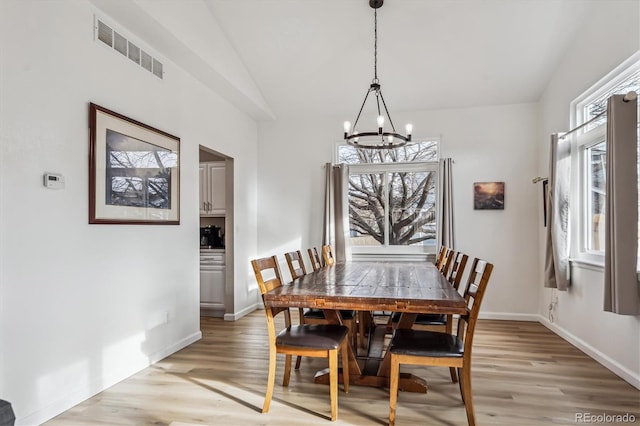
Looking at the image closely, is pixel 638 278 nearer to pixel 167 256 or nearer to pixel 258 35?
pixel 167 256

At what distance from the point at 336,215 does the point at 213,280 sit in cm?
182

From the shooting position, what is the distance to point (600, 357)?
341cm

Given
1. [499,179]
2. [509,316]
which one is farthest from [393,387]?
[499,179]

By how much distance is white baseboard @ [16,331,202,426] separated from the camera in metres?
2.37

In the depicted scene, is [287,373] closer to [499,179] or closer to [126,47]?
[126,47]

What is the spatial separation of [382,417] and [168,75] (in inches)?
132

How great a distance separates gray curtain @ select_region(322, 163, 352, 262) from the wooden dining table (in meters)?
1.74

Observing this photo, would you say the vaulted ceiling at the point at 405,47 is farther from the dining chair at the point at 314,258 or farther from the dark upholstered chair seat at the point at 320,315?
the dark upholstered chair seat at the point at 320,315

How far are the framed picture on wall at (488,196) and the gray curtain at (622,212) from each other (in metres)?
2.14

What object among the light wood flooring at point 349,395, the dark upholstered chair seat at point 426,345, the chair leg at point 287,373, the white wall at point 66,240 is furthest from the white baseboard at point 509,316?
the white wall at point 66,240

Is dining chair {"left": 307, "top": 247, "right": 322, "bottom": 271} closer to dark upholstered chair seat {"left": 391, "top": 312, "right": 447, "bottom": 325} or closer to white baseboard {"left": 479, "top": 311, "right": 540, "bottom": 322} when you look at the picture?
dark upholstered chair seat {"left": 391, "top": 312, "right": 447, "bottom": 325}

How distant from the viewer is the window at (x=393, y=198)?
17.7 ft

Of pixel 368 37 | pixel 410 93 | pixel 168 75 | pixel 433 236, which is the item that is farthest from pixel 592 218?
pixel 168 75

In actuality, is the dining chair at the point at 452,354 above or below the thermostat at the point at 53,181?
below
